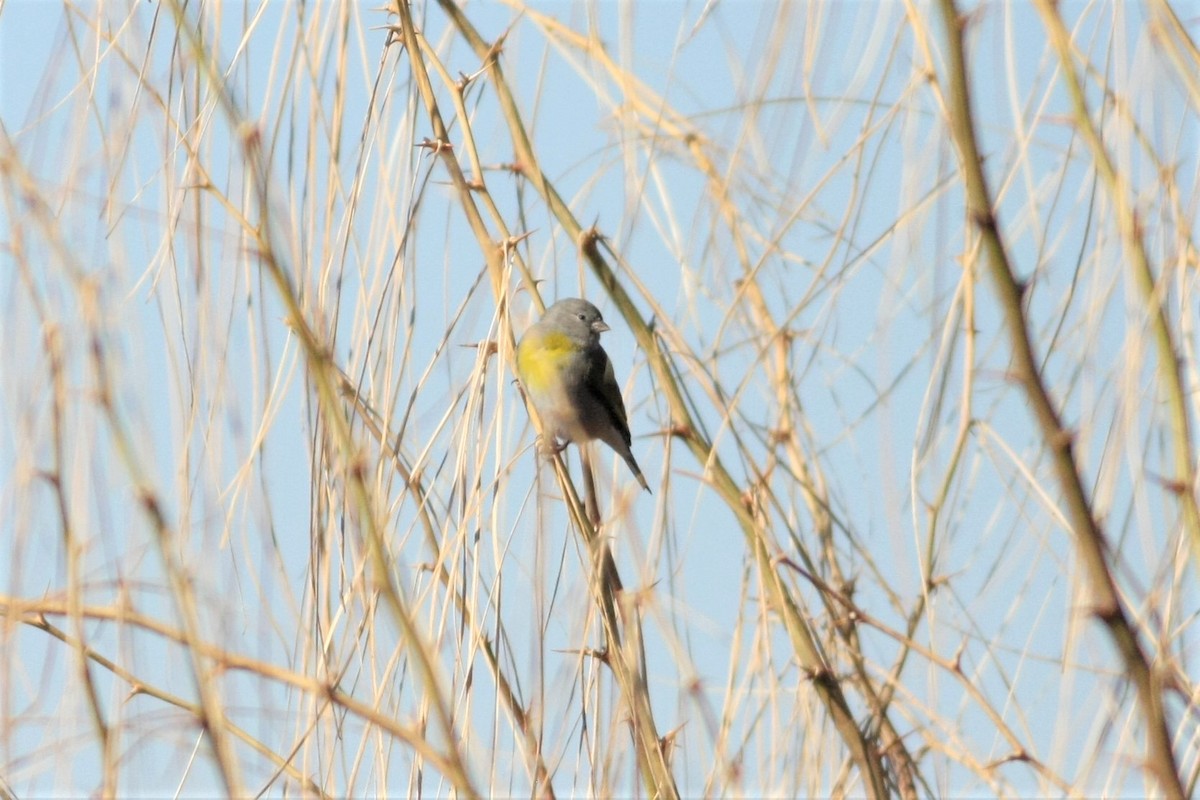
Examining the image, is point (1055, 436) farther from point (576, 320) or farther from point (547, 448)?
point (576, 320)

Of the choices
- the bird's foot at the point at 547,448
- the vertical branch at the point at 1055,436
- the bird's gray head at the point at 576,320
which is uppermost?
the bird's gray head at the point at 576,320

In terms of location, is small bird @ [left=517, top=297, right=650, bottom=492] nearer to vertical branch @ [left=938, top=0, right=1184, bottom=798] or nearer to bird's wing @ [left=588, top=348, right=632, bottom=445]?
bird's wing @ [left=588, top=348, right=632, bottom=445]

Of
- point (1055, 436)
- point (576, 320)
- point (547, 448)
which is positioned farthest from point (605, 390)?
point (1055, 436)

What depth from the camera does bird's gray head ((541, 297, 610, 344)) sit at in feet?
16.2

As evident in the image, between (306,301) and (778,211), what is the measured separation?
3.02 feet

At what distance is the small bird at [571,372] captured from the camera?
481cm

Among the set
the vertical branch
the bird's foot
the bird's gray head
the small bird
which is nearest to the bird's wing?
the small bird

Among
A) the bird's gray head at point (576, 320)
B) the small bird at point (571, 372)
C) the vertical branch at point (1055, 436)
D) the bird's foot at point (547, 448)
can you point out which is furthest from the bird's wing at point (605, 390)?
the vertical branch at point (1055, 436)

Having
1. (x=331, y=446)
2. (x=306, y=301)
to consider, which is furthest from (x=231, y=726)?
(x=306, y=301)

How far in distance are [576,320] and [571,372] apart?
0.22 meters

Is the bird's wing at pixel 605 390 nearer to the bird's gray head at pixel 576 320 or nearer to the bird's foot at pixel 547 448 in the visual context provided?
the bird's gray head at pixel 576 320

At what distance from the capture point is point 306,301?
73.8 inches

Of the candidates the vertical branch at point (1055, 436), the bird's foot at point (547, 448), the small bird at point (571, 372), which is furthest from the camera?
the small bird at point (571, 372)

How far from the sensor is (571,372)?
16.0ft
